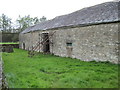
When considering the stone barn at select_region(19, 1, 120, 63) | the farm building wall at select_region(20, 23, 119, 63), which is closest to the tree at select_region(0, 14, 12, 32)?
the stone barn at select_region(19, 1, 120, 63)

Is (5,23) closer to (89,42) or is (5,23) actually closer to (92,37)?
(89,42)

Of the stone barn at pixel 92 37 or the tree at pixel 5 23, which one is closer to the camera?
the stone barn at pixel 92 37

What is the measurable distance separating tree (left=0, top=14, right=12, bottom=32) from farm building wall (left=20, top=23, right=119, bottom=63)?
51950 mm

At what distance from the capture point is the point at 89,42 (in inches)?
432

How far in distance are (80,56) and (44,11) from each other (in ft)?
234

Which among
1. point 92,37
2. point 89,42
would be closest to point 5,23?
point 89,42

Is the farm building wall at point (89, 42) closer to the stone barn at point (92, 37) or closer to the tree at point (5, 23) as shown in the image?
the stone barn at point (92, 37)

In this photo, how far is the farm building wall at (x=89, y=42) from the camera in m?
9.30

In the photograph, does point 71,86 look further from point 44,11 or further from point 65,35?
point 44,11

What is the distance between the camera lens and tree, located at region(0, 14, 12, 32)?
198 feet

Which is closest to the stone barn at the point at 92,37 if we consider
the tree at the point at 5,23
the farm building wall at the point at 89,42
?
the farm building wall at the point at 89,42

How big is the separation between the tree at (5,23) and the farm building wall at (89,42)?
51950mm

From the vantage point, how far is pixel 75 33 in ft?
41.1

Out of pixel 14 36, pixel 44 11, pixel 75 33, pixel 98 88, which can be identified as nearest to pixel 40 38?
pixel 75 33
